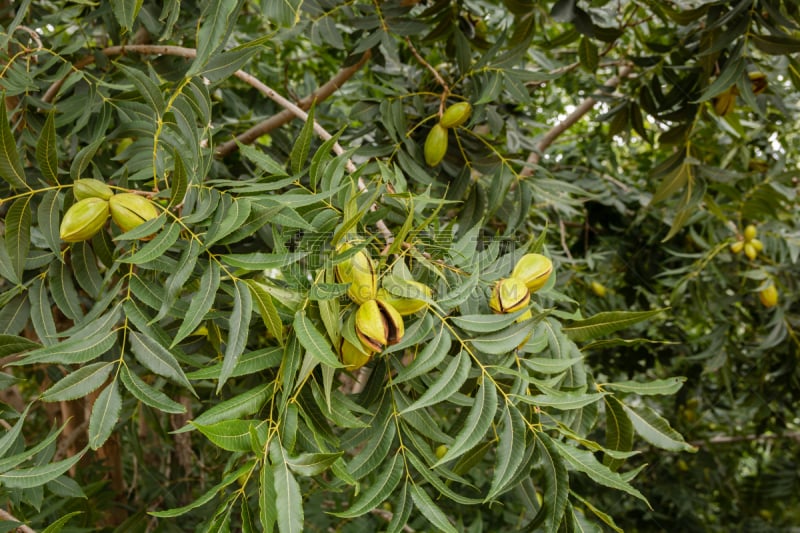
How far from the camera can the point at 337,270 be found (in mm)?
920

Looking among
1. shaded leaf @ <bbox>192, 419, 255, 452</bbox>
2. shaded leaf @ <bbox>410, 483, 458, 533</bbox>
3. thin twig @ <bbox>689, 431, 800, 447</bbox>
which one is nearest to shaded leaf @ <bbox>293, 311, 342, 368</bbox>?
shaded leaf @ <bbox>192, 419, 255, 452</bbox>

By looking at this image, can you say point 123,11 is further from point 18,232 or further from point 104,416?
point 104,416

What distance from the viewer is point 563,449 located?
2.91 ft

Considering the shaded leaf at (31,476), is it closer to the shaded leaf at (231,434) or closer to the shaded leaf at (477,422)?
the shaded leaf at (231,434)

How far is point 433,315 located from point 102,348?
447mm

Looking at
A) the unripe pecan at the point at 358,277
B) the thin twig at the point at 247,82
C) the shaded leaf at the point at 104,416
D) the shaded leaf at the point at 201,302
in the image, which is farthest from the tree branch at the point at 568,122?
the shaded leaf at the point at 104,416

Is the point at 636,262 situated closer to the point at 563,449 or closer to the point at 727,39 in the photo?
the point at 727,39

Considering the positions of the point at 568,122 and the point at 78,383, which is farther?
the point at 568,122

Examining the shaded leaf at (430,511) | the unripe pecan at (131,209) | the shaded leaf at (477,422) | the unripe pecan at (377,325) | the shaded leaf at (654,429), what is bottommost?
the shaded leaf at (430,511)

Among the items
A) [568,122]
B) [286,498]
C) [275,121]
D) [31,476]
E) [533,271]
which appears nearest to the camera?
[286,498]

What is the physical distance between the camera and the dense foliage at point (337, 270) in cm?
87

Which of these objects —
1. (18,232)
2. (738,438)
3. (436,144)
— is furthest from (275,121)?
(738,438)

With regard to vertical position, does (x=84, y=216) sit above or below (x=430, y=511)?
above

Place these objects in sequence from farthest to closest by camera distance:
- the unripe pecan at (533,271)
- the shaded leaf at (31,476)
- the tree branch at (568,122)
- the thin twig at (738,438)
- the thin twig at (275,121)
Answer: the thin twig at (738,438)
the tree branch at (568,122)
the thin twig at (275,121)
the unripe pecan at (533,271)
the shaded leaf at (31,476)
